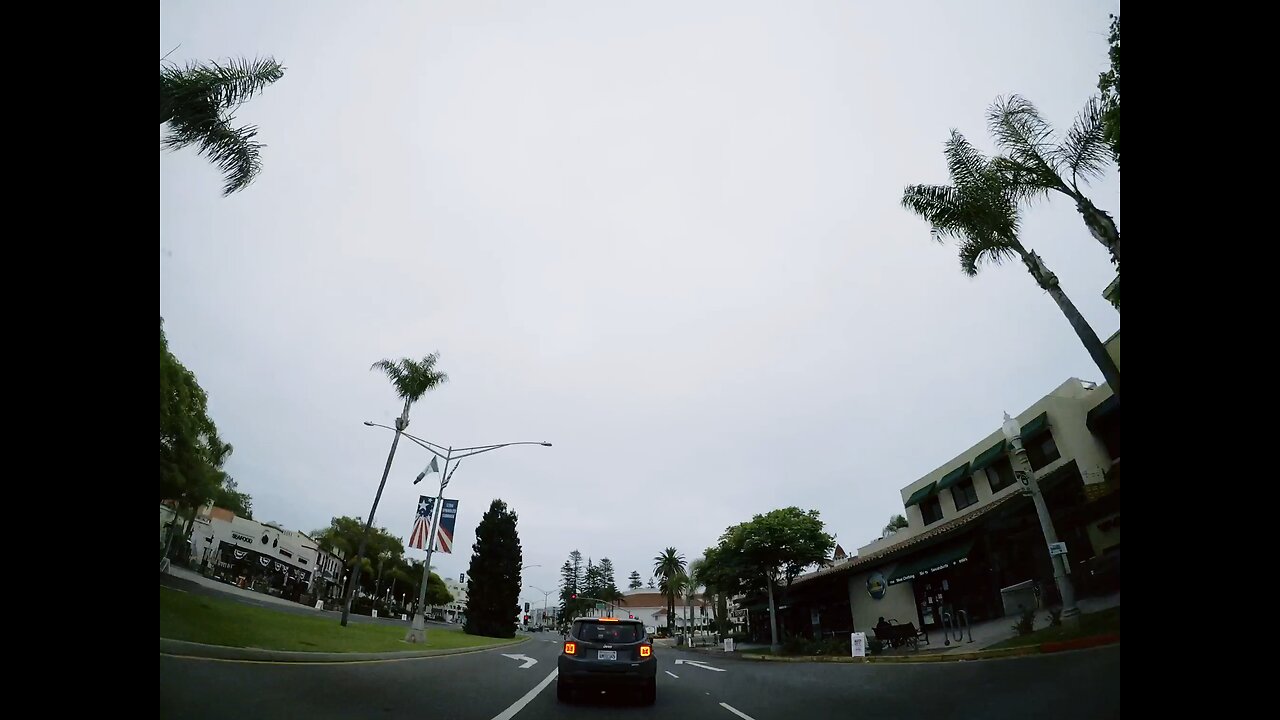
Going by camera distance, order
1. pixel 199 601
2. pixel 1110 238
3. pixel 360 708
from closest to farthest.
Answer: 1. pixel 360 708
2. pixel 199 601
3. pixel 1110 238

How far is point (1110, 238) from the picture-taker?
461 inches

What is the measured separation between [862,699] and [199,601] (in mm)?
11253

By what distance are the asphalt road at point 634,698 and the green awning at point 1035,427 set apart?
6.46 metres

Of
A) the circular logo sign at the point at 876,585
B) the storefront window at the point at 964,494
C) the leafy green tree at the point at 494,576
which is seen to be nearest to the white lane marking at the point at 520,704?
the storefront window at the point at 964,494

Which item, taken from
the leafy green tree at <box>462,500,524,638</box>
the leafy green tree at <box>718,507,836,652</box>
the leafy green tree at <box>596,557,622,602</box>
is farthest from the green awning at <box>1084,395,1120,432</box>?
the leafy green tree at <box>596,557,622,602</box>

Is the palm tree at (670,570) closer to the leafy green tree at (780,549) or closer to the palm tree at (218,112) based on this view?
the leafy green tree at (780,549)

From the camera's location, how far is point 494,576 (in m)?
59.4

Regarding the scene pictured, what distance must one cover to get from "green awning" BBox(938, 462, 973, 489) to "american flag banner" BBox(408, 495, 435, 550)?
2308 centimetres

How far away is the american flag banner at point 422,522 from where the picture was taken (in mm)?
21797

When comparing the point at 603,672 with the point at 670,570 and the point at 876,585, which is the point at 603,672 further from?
the point at 670,570

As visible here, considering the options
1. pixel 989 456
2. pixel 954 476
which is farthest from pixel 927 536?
pixel 989 456

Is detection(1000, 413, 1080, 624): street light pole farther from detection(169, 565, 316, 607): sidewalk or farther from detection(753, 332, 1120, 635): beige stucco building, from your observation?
detection(169, 565, 316, 607): sidewalk
